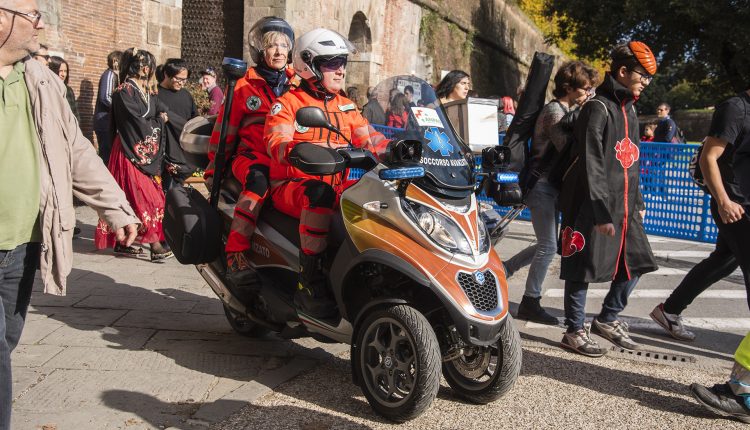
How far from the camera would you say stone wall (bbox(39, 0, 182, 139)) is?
38.6 feet

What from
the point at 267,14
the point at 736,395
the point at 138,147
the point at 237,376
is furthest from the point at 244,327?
the point at 267,14

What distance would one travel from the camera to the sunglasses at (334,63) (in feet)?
15.3

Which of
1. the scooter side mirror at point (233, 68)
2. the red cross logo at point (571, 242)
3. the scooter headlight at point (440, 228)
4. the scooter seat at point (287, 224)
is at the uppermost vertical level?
the scooter side mirror at point (233, 68)

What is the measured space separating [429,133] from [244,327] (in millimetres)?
2017

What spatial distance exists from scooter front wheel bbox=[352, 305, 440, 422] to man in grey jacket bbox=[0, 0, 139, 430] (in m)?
1.27

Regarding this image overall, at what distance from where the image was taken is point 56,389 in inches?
170

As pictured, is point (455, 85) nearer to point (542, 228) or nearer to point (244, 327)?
point (542, 228)

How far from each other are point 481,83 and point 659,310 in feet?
86.6

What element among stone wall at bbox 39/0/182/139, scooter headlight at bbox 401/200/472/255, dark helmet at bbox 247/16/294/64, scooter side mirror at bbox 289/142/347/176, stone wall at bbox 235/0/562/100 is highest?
stone wall at bbox 235/0/562/100

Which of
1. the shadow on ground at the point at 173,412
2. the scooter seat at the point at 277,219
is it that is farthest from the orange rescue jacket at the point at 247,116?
the shadow on ground at the point at 173,412

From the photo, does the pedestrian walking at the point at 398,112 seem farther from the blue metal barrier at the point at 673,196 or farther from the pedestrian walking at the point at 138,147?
the blue metal barrier at the point at 673,196

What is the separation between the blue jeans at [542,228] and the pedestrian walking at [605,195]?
2.17 ft

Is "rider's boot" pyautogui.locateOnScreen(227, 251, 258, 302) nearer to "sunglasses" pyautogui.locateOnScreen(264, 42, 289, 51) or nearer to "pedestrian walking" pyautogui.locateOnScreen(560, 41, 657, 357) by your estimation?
"sunglasses" pyautogui.locateOnScreen(264, 42, 289, 51)

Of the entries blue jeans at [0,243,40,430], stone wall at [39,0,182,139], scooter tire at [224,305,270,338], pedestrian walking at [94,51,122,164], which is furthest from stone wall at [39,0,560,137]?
blue jeans at [0,243,40,430]
